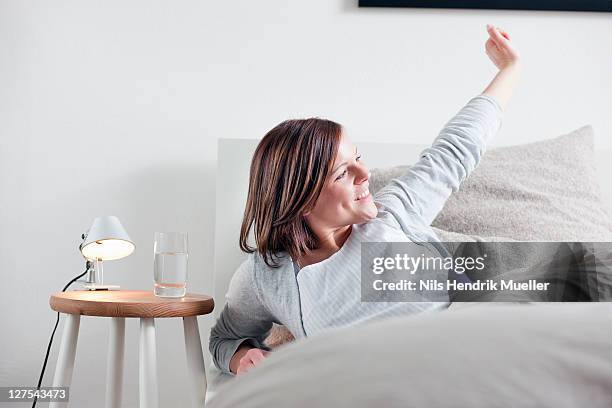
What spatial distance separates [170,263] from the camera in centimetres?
146

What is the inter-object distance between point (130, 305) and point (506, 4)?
4.11 ft

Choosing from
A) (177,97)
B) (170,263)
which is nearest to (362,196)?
(170,263)

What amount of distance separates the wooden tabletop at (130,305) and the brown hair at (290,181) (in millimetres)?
238

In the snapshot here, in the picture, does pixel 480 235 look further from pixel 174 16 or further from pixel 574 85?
pixel 174 16

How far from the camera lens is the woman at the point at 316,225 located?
120 cm

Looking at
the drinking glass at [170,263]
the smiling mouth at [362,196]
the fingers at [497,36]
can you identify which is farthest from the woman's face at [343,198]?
the fingers at [497,36]

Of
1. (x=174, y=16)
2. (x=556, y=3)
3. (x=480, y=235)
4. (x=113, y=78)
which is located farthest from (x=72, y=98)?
(x=556, y=3)

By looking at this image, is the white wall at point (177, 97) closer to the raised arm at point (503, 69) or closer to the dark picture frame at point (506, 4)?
the dark picture frame at point (506, 4)

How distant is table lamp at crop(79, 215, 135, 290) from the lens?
155cm

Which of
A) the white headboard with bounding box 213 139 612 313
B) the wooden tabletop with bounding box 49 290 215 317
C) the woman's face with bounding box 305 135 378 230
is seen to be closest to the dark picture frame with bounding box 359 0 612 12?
the white headboard with bounding box 213 139 612 313

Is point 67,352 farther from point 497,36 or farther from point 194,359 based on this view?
point 497,36

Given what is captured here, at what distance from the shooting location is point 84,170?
189 centimetres

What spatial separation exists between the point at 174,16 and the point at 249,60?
0.75ft

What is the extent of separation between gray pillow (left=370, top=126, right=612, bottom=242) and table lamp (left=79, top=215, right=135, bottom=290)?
0.56 m
